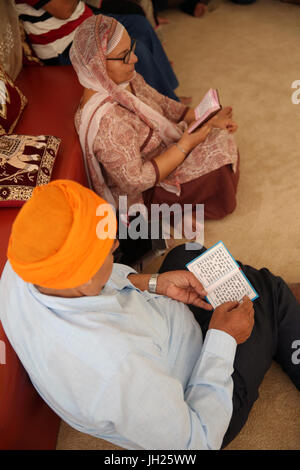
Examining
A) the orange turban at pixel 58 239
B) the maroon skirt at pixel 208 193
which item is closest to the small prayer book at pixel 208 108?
the maroon skirt at pixel 208 193

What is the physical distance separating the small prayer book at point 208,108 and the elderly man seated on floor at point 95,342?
102 cm

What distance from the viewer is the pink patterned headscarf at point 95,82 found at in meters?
1.57

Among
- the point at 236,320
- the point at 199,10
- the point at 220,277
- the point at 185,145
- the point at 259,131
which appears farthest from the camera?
the point at 199,10

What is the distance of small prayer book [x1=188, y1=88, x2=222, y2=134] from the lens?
5.68 ft

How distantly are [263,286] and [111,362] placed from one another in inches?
28.5

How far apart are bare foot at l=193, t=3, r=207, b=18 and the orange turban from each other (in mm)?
3402

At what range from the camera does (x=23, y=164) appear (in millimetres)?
1510

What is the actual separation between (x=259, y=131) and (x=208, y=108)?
0.88 meters

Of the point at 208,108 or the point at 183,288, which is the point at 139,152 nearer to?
the point at 208,108

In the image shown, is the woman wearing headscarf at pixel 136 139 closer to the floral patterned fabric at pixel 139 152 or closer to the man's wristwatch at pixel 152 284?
the floral patterned fabric at pixel 139 152

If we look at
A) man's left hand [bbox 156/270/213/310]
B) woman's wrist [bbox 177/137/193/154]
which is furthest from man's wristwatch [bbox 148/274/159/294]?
woman's wrist [bbox 177/137/193/154]

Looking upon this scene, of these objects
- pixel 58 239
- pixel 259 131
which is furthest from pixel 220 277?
pixel 259 131

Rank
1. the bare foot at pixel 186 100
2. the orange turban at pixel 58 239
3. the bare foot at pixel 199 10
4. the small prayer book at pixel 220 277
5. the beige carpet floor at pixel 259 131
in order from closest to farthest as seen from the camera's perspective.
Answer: the orange turban at pixel 58 239 < the small prayer book at pixel 220 277 < the beige carpet floor at pixel 259 131 < the bare foot at pixel 186 100 < the bare foot at pixel 199 10

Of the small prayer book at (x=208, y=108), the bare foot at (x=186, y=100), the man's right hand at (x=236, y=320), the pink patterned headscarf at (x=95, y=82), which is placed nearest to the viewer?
the man's right hand at (x=236, y=320)
